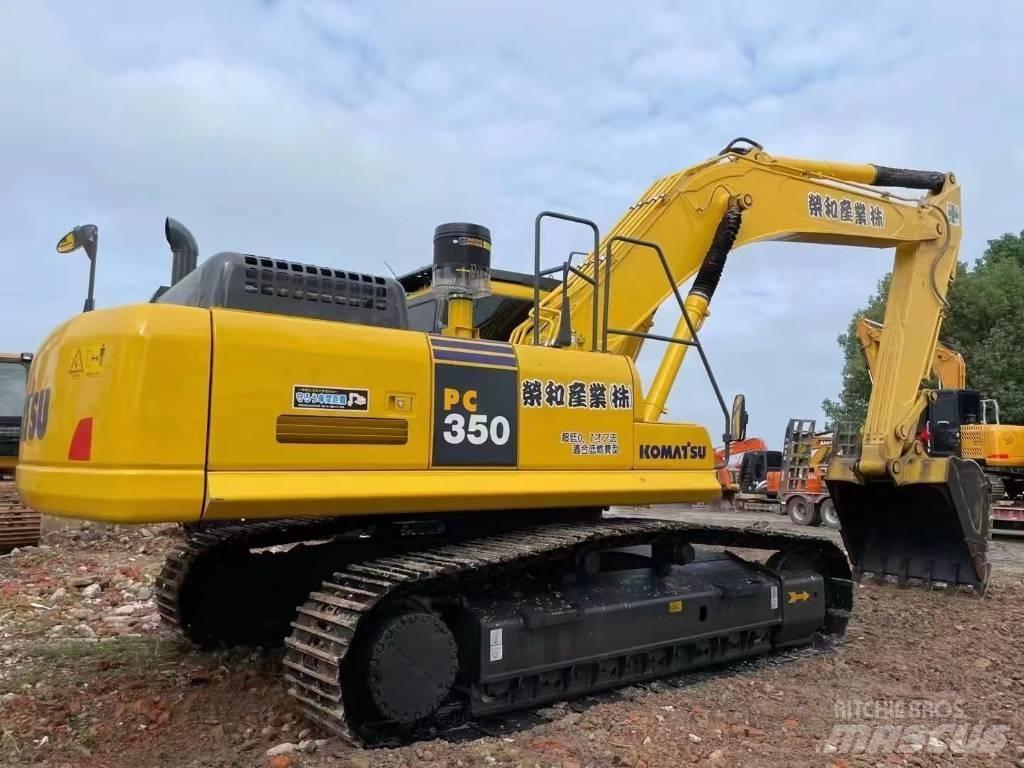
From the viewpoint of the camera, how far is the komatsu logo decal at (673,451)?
509 cm

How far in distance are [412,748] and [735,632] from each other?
8.26 ft

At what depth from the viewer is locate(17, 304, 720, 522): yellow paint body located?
3486mm

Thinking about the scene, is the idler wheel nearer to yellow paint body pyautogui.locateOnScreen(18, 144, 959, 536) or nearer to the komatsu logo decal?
yellow paint body pyautogui.locateOnScreen(18, 144, 959, 536)

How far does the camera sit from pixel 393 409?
4098 mm

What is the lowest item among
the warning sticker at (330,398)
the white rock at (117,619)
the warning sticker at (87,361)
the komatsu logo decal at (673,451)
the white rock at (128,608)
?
the white rock at (117,619)

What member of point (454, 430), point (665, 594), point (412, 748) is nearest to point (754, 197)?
point (665, 594)

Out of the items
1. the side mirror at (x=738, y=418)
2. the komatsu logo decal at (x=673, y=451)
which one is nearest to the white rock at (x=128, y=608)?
the komatsu logo decal at (x=673, y=451)

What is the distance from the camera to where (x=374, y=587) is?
401cm

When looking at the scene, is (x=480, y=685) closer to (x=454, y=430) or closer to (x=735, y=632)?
(x=454, y=430)

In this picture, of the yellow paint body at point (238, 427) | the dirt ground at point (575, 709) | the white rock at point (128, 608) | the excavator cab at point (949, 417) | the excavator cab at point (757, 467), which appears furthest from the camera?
the excavator cab at point (757, 467)

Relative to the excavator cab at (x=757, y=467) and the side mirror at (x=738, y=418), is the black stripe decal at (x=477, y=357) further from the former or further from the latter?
the excavator cab at (x=757, y=467)

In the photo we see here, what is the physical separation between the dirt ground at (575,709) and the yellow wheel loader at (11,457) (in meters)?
2.94

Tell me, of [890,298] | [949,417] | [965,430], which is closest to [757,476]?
[965,430]

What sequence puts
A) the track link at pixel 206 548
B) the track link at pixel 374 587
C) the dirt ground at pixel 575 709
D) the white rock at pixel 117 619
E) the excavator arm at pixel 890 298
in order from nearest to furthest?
the track link at pixel 374 587 → the dirt ground at pixel 575 709 → the track link at pixel 206 548 → the excavator arm at pixel 890 298 → the white rock at pixel 117 619
